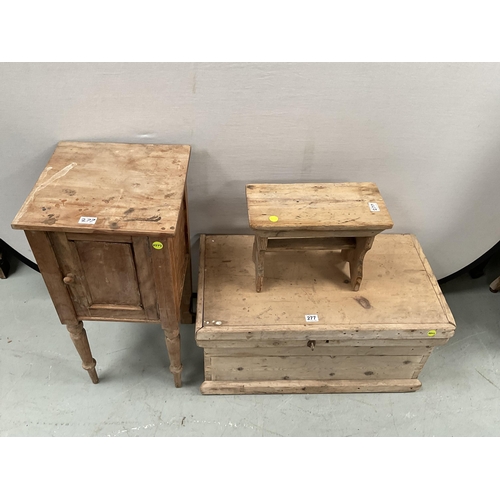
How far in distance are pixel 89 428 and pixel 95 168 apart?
1.09 meters

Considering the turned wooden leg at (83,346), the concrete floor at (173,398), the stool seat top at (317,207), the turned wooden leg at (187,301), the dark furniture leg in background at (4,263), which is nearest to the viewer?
the stool seat top at (317,207)

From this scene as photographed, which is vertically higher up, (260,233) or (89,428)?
(260,233)

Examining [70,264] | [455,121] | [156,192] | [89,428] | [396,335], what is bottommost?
[89,428]

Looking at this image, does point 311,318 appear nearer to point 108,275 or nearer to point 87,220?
point 108,275

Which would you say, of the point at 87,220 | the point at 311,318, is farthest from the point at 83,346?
the point at 311,318

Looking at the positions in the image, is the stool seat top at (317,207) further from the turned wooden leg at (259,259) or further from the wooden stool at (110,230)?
the wooden stool at (110,230)

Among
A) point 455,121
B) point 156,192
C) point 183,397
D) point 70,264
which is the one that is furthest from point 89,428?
point 455,121

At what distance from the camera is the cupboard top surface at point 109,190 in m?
1.35

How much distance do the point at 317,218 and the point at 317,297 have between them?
374 mm

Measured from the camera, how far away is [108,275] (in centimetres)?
149

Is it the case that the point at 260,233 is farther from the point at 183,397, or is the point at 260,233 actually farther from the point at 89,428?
the point at 89,428

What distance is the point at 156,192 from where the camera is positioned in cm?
149

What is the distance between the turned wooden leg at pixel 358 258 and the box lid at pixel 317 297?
0.06 meters

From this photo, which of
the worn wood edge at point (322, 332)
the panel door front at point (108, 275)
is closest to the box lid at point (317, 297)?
the worn wood edge at point (322, 332)
